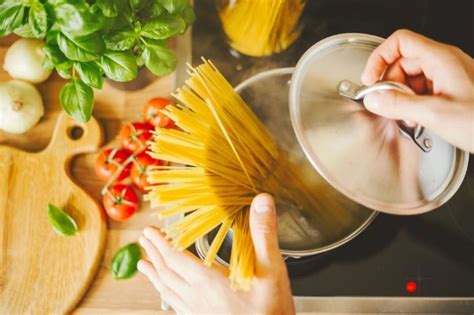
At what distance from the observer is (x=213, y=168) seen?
662mm

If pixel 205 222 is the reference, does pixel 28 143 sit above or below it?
below

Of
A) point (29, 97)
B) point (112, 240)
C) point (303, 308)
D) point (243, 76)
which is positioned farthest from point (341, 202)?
point (29, 97)

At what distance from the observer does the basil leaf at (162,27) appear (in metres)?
0.71

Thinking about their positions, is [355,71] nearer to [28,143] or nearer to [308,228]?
[308,228]

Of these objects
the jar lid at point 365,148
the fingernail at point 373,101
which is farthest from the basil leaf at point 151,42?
the fingernail at point 373,101

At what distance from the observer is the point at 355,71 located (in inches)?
29.0

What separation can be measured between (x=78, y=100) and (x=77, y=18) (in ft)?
0.57

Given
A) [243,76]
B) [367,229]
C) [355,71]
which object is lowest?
[367,229]

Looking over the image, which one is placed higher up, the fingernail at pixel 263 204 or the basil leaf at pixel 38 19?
the basil leaf at pixel 38 19

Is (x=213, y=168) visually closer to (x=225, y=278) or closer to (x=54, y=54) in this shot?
(x=225, y=278)

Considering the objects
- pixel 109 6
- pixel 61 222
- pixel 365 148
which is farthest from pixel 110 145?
pixel 365 148

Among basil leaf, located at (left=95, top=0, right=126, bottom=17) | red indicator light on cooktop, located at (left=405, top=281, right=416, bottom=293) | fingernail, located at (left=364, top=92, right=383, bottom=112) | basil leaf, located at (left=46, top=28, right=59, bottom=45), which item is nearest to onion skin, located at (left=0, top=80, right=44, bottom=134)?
basil leaf, located at (left=46, top=28, right=59, bottom=45)

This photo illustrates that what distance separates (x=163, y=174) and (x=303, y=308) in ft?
1.33

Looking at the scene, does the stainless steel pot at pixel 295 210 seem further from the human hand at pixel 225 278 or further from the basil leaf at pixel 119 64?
the basil leaf at pixel 119 64
